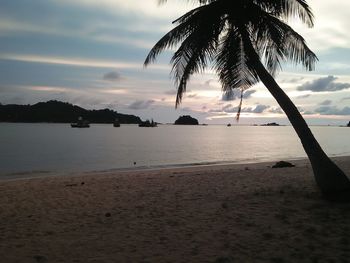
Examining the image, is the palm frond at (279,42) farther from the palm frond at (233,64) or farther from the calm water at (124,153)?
the calm water at (124,153)

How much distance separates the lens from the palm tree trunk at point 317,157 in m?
8.62

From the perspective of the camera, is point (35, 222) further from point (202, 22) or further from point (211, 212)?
point (202, 22)

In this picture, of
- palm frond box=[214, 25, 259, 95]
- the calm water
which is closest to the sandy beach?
palm frond box=[214, 25, 259, 95]

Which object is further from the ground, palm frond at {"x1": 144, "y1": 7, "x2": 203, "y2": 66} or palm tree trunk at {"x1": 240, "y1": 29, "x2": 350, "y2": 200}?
palm frond at {"x1": 144, "y1": 7, "x2": 203, "y2": 66}

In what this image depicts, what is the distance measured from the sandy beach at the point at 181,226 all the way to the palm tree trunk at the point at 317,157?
330 mm

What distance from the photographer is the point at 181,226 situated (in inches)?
306

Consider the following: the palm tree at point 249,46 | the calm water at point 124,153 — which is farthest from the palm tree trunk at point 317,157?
the calm water at point 124,153

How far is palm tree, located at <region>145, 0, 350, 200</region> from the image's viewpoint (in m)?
8.84

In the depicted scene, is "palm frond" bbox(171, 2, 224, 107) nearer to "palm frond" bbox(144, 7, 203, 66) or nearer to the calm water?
"palm frond" bbox(144, 7, 203, 66)

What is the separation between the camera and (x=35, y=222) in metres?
8.46

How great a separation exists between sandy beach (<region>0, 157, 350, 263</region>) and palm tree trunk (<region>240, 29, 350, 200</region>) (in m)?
0.33

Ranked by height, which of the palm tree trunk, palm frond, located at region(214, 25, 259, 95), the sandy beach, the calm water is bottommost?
the calm water

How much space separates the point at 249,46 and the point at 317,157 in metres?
2.93

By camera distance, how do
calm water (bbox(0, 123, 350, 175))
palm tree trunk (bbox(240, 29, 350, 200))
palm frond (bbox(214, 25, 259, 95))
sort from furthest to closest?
calm water (bbox(0, 123, 350, 175)), palm frond (bbox(214, 25, 259, 95)), palm tree trunk (bbox(240, 29, 350, 200))
